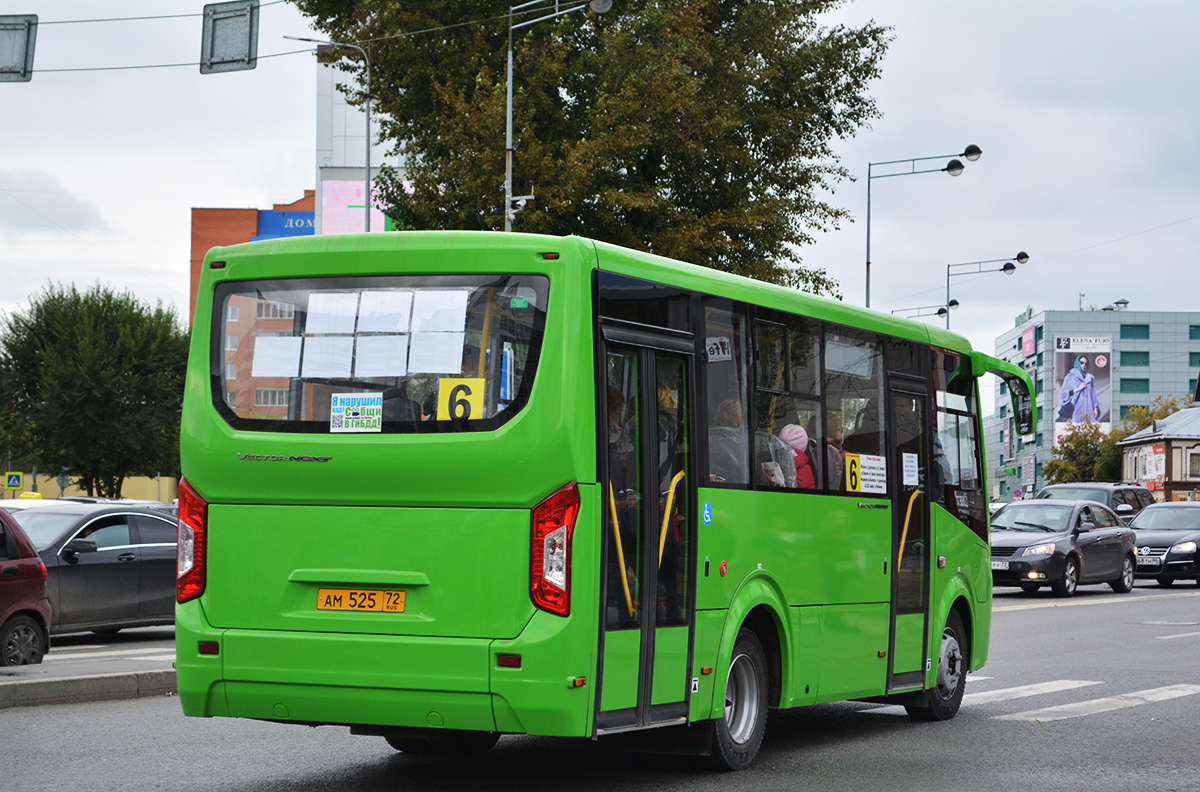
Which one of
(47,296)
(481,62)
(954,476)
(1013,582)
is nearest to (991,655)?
(954,476)

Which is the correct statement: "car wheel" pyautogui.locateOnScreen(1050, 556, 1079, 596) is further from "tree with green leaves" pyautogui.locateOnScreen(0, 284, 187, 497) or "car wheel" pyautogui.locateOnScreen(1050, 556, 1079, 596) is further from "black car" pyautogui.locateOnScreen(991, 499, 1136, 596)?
"tree with green leaves" pyautogui.locateOnScreen(0, 284, 187, 497)

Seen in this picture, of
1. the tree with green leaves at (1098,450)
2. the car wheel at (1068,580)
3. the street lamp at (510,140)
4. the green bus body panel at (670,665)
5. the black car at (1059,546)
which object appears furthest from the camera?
the tree with green leaves at (1098,450)

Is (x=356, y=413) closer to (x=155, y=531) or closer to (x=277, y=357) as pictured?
(x=277, y=357)

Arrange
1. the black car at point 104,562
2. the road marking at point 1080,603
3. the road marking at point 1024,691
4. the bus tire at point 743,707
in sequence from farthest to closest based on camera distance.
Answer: the road marking at point 1080,603 < the black car at point 104,562 < the road marking at point 1024,691 < the bus tire at point 743,707

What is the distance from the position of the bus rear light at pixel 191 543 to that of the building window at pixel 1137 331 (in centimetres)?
15612

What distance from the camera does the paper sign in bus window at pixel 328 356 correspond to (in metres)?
7.64

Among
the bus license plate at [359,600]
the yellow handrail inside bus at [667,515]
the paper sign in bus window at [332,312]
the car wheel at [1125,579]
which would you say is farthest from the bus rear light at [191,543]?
the car wheel at [1125,579]

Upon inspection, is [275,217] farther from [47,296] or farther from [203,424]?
[203,424]

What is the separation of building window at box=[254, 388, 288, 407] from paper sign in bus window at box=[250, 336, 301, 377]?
0.08m

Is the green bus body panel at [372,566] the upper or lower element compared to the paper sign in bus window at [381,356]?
lower

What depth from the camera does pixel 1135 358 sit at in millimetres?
154375

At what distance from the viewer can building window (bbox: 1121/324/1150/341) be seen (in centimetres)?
15438

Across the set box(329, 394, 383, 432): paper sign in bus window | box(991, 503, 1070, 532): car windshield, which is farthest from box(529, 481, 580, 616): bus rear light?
box(991, 503, 1070, 532): car windshield

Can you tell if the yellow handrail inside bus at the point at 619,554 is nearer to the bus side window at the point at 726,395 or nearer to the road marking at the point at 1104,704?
the bus side window at the point at 726,395
